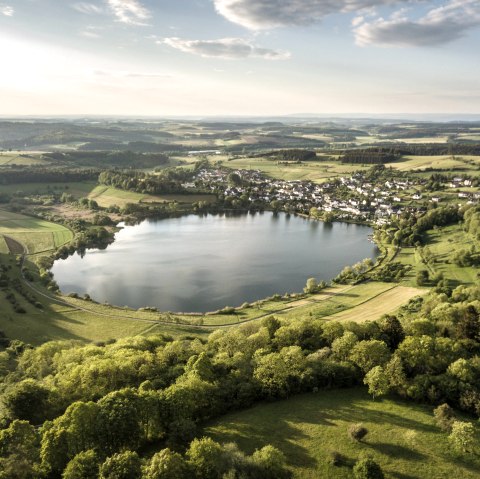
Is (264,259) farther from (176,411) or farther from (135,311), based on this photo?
(176,411)

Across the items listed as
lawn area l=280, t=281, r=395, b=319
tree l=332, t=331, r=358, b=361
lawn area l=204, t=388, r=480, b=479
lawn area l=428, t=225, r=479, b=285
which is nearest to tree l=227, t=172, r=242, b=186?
lawn area l=428, t=225, r=479, b=285

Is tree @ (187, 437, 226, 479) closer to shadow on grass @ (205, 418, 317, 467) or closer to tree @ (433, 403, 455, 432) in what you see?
shadow on grass @ (205, 418, 317, 467)

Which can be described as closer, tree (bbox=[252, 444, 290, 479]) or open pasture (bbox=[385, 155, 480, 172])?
tree (bbox=[252, 444, 290, 479])

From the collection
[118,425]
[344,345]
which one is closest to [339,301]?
[344,345]

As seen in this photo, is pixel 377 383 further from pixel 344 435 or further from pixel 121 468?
pixel 121 468

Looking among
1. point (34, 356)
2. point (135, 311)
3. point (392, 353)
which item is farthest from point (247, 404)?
point (135, 311)

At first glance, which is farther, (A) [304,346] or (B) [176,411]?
(A) [304,346]

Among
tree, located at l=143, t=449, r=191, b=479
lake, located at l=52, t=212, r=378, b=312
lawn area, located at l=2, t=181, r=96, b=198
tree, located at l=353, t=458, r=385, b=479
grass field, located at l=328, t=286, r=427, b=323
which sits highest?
lawn area, located at l=2, t=181, r=96, b=198
